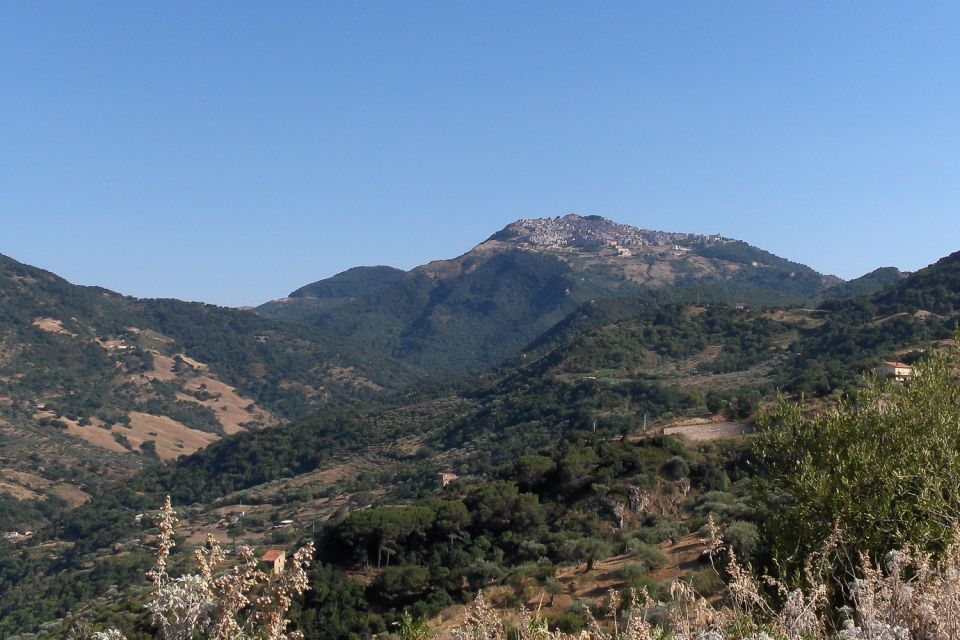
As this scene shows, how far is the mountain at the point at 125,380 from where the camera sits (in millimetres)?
90219

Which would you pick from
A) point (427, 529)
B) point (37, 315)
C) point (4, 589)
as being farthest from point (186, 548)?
point (37, 315)

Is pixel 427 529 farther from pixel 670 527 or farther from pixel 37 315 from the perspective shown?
pixel 37 315

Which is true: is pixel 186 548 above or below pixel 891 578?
below

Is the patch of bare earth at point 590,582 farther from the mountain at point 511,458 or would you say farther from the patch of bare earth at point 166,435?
the patch of bare earth at point 166,435

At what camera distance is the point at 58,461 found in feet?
290

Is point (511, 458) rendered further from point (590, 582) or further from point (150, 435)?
point (150, 435)

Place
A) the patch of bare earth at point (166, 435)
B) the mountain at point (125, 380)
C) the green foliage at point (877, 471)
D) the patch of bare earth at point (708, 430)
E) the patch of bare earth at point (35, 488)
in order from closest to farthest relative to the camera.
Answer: the green foliage at point (877, 471), the patch of bare earth at point (708, 430), the patch of bare earth at point (35, 488), the mountain at point (125, 380), the patch of bare earth at point (166, 435)

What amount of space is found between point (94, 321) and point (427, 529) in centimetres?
14158

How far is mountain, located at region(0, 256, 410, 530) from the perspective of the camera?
90219 millimetres

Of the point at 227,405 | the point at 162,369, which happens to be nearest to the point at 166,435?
the point at 227,405

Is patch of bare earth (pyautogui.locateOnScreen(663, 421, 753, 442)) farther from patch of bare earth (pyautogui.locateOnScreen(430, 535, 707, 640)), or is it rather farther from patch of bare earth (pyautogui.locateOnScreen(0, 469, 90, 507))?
patch of bare earth (pyautogui.locateOnScreen(0, 469, 90, 507))

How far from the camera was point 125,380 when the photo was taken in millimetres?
129750

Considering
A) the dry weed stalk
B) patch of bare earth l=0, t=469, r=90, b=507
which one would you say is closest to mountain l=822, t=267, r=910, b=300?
patch of bare earth l=0, t=469, r=90, b=507

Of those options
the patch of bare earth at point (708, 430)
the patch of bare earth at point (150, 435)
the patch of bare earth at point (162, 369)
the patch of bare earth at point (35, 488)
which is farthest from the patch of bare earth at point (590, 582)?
the patch of bare earth at point (162, 369)
